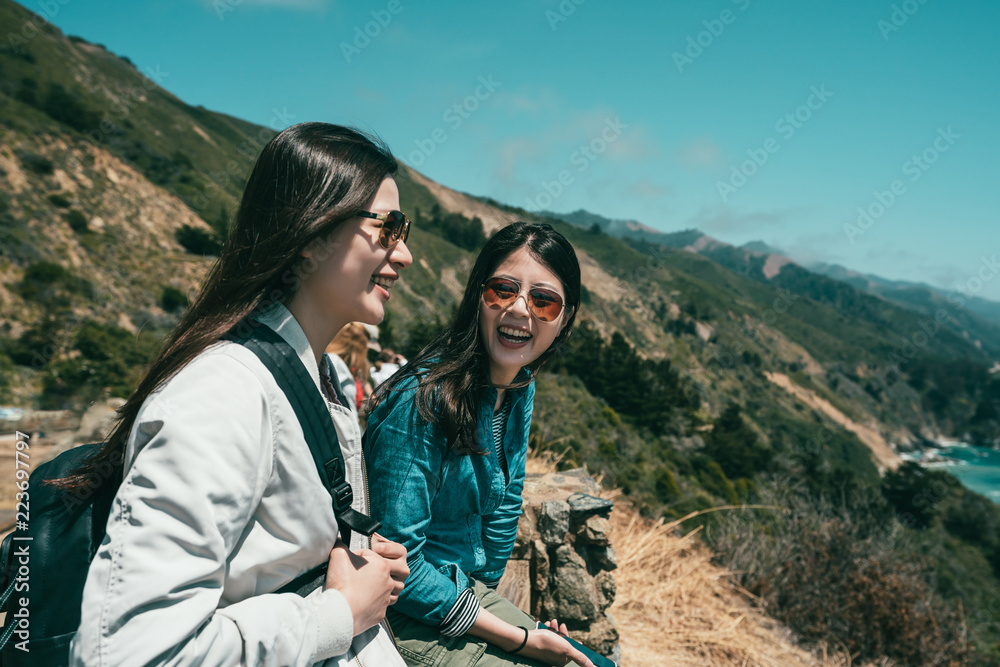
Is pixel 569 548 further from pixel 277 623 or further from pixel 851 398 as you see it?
pixel 851 398

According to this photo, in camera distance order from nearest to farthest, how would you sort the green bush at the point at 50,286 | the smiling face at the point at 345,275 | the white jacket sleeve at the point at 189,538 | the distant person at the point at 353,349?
the white jacket sleeve at the point at 189,538, the smiling face at the point at 345,275, the distant person at the point at 353,349, the green bush at the point at 50,286

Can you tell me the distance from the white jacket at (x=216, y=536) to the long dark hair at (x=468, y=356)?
572 millimetres

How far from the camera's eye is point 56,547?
3.05 feet

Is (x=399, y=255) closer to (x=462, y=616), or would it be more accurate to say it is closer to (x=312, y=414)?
(x=312, y=414)

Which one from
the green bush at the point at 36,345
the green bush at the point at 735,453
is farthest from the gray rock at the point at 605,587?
the green bush at the point at 735,453

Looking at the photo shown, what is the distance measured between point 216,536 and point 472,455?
0.99 metres

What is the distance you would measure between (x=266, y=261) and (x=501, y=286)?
3.05 feet

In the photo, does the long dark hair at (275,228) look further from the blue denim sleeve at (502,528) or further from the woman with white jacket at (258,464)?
the blue denim sleeve at (502,528)

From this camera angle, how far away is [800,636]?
441 cm

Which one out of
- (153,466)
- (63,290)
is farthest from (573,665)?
(63,290)

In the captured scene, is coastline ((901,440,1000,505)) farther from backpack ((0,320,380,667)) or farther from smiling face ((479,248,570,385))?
backpack ((0,320,380,667))

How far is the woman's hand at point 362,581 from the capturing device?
3.88 feet

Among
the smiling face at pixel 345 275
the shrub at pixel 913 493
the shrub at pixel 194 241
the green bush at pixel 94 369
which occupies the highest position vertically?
the shrub at pixel 913 493

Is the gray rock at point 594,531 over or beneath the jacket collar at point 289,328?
beneath
